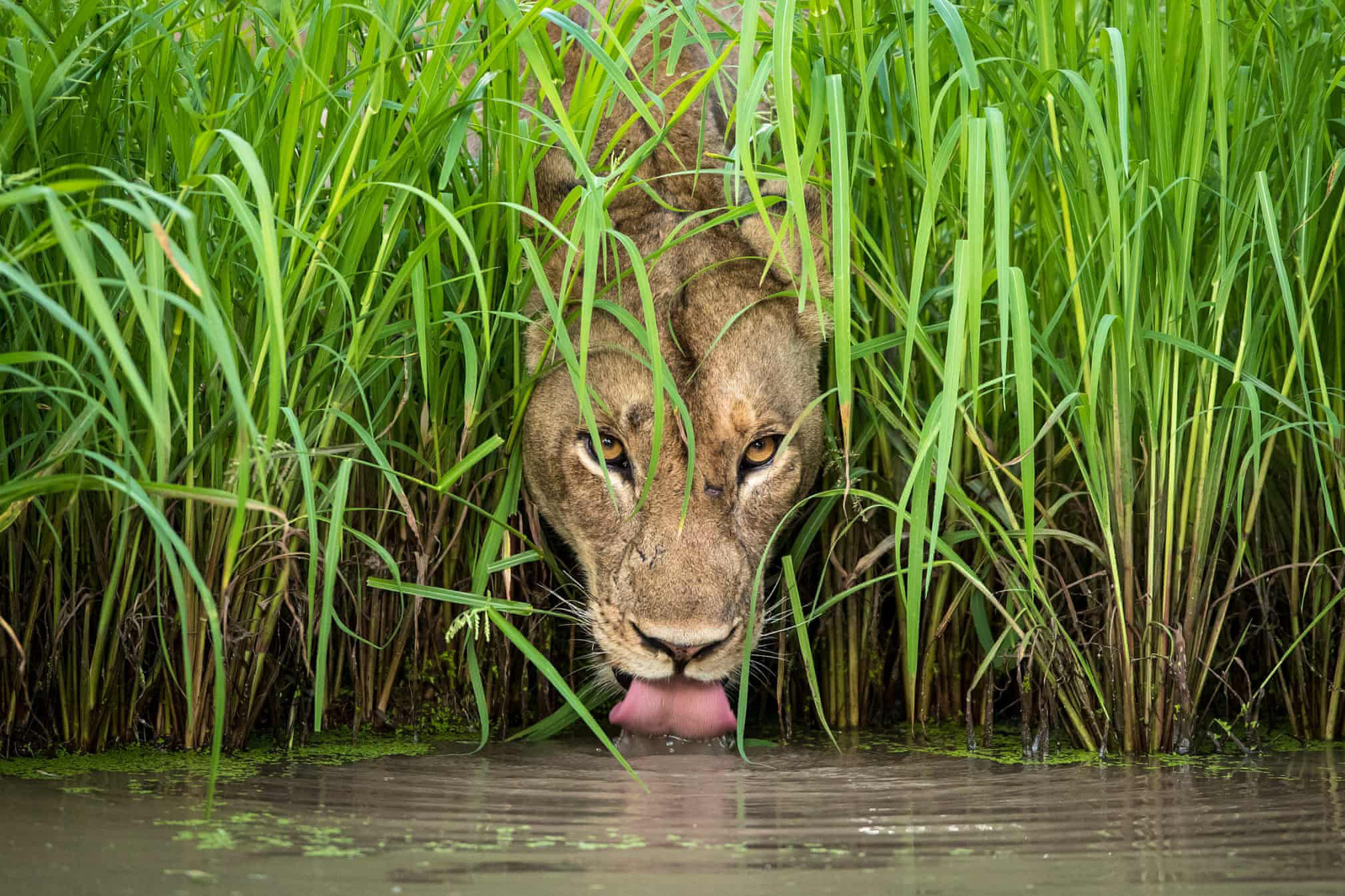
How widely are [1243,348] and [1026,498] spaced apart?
70 centimetres

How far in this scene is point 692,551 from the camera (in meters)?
3.59

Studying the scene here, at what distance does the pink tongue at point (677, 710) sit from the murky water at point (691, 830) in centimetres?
29

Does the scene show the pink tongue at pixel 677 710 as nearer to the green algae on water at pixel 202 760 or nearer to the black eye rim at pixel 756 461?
the green algae on water at pixel 202 760

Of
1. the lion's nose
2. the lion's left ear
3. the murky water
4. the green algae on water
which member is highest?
the lion's left ear

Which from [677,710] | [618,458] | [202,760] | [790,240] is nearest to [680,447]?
[618,458]

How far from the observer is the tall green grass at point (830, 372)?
2975 mm

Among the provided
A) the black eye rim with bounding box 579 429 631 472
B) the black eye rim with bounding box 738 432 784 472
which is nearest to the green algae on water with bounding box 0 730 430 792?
the black eye rim with bounding box 579 429 631 472

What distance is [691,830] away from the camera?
249 centimetres

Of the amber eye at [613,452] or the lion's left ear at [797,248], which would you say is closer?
the amber eye at [613,452]

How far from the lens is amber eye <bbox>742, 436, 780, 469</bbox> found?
3.90 meters

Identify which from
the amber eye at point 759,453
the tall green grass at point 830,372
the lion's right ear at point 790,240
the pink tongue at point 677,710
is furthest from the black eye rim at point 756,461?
the pink tongue at point 677,710

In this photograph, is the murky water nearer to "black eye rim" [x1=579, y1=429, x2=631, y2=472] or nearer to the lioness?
the lioness

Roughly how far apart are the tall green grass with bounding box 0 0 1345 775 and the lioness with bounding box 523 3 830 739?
0.16 metres

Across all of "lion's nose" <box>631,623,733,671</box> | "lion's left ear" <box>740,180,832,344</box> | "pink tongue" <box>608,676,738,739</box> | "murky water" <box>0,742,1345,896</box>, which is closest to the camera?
"murky water" <box>0,742,1345,896</box>
